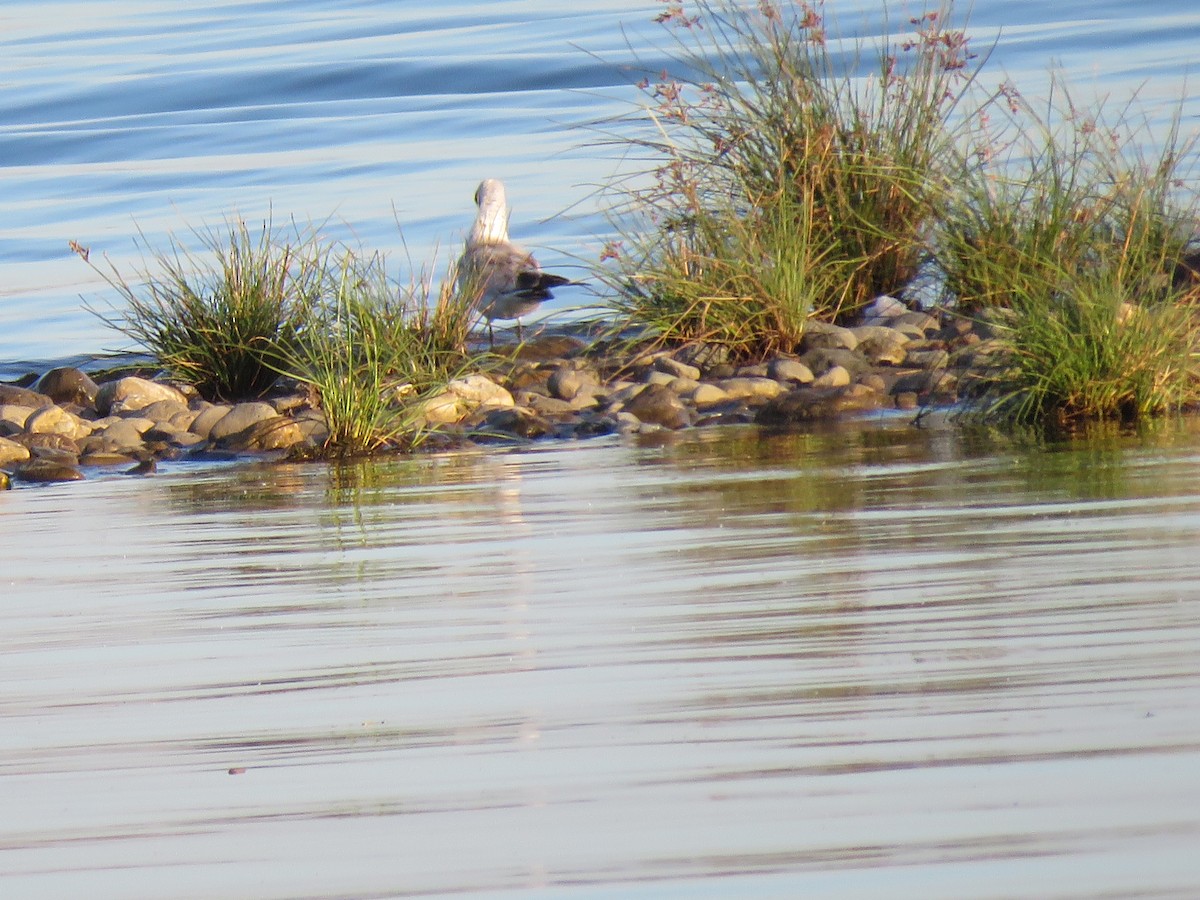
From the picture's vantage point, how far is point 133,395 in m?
8.65

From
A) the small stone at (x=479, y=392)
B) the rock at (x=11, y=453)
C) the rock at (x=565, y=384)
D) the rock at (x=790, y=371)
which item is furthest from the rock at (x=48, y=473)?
the rock at (x=790, y=371)

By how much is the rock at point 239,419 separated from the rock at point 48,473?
25.4 inches

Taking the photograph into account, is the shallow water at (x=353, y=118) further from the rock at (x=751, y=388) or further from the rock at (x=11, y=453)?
the rock at (x=11, y=453)

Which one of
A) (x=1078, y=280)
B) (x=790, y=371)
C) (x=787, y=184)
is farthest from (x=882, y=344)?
(x=1078, y=280)

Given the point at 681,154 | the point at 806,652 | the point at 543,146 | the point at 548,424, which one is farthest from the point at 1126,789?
the point at 543,146

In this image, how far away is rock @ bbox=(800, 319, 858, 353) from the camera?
332 inches

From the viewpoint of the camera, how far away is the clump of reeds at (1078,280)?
649cm

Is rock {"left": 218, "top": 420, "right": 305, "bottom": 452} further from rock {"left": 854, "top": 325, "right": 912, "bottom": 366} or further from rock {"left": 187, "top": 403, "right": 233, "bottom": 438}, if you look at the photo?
rock {"left": 854, "top": 325, "right": 912, "bottom": 366}

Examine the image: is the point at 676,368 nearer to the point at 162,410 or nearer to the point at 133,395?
the point at 162,410

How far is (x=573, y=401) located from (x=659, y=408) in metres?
0.59

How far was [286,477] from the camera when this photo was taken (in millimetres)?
6668

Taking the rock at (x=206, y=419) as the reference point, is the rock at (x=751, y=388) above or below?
above

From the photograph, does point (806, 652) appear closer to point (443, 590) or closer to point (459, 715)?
point (459, 715)

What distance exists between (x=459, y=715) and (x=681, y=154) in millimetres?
6389
